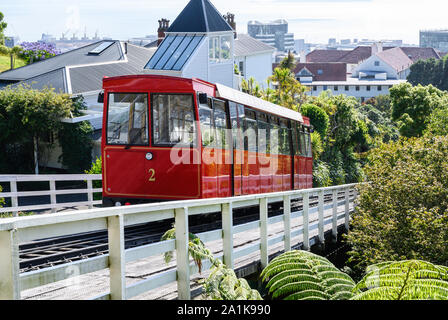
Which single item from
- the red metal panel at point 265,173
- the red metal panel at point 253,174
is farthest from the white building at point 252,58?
the red metal panel at point 253,174

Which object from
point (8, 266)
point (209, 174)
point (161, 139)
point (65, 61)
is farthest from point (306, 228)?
point (65, 61)

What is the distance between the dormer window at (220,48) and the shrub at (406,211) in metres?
28.3

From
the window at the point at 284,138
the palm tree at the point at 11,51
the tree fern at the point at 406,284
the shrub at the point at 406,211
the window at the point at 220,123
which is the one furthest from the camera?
the palm tree at the point at 11,51

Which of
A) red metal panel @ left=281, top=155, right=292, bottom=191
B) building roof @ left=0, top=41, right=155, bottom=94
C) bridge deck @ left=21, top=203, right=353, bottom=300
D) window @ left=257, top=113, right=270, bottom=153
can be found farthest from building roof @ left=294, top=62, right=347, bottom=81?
bridge deck @ left=21, top=203, right=353, bottom=300

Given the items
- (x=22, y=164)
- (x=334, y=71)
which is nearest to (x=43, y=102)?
(x=22, y=164)

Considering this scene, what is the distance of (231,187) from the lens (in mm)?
15336

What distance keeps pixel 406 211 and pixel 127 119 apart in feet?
19.1

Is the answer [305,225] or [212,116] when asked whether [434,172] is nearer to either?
[305,225]

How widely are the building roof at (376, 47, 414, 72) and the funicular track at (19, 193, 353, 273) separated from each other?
142m

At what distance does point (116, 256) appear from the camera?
5.95m

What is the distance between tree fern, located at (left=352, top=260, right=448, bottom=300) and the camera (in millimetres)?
6062

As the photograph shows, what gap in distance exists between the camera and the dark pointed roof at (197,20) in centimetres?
4322

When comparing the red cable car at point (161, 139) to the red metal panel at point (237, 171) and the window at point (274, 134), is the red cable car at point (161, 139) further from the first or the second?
the window at point (274, 134)

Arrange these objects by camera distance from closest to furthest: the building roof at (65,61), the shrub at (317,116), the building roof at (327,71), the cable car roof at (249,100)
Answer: the cable car roof at (249,100)
the shrub at (317,116)
the building roof at (65,61)
the building roof at (327,71)
